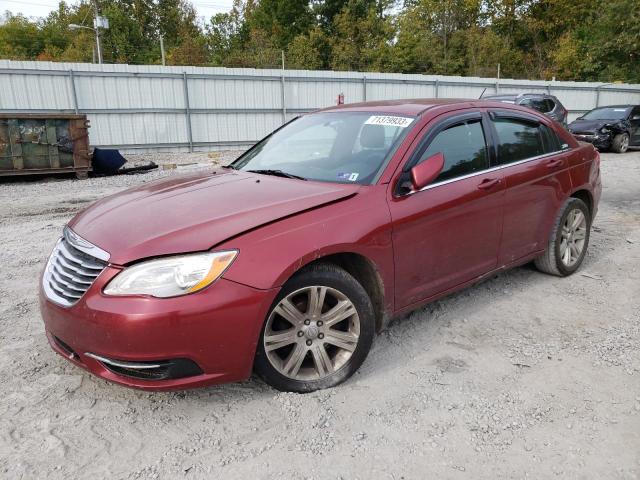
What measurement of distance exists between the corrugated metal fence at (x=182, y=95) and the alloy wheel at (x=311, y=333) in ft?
48.4

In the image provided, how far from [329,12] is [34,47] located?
34.9 meters

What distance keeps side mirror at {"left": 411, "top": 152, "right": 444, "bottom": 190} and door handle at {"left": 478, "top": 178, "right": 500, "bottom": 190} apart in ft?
2.00

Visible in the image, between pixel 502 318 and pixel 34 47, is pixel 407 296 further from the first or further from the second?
pixel 34 47

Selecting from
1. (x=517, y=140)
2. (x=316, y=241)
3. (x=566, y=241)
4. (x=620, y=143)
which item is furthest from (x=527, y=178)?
(x=620, y=143)

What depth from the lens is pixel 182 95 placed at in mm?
16781

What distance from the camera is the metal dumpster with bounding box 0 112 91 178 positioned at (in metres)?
10.7

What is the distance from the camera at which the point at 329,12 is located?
44281 mm

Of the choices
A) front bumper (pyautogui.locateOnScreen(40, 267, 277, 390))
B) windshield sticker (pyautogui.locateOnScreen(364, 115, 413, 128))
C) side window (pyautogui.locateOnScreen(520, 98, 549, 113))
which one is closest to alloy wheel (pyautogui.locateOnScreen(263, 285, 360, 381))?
front bumper (pyautogui.locateOnScreen(40, 267, 277, 390))

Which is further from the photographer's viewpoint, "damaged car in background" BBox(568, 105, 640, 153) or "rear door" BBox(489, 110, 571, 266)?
"damaged car in background" BBox(568, 105, 640, 153)

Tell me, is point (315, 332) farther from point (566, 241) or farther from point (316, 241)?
point (566, 241)

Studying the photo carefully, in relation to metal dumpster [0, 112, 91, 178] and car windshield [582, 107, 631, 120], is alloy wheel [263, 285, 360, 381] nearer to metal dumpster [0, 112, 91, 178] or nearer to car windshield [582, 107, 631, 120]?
metal dumpster [0, 112, 91, 178]

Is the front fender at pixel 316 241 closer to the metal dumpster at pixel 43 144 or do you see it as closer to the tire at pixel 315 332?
the tire at pixel 315 332

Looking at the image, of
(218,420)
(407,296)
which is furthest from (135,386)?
(407,296)

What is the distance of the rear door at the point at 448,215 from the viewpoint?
3.16m
